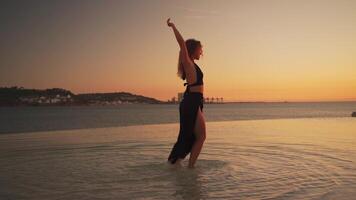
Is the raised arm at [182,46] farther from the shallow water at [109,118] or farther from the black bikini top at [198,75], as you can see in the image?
the shallow water at [109,118]

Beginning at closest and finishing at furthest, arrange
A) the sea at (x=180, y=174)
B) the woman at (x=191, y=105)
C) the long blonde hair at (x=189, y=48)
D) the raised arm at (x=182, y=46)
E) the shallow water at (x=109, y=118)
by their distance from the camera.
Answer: the sea at (x=180, y=174), the raised arm at (x=182, y=46), the woman at (x=191, y=105), the long blonde hair at (x=189, y=48), the shallow water at (x=109, y=118)

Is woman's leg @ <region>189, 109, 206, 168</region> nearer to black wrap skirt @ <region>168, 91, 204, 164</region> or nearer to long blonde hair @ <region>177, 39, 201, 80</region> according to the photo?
black wrap skirt @ <region>168, 91, 204, 164</region>

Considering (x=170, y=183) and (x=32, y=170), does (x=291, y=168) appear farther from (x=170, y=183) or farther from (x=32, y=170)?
(x=32, y=170)

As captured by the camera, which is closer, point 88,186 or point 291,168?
point 88,186

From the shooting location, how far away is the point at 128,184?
594 centimetres

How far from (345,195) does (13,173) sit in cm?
513

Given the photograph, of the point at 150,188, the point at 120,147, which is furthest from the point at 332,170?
the point at 120,147

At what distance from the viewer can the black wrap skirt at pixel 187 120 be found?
7328mm

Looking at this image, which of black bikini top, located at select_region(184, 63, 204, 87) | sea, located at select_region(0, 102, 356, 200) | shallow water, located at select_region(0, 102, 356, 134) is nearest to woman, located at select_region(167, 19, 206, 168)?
black bikini top, located at select_region(184, 63, 204, 87)

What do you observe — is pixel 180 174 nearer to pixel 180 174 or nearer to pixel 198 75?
pixel 180 174

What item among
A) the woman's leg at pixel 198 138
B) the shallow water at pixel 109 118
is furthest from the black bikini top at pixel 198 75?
the shallow water at pixel 109 118

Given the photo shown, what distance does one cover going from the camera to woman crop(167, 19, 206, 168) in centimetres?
725

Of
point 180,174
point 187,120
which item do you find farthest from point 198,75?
point 180,174

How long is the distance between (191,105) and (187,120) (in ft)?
0.91
